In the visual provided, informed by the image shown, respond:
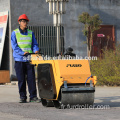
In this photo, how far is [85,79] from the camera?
27.7 feet

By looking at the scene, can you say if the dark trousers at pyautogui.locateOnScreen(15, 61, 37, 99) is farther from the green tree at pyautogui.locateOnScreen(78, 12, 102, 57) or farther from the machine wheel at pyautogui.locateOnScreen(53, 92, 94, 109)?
the green tree at pyautogui.locateOnScreen(78, 12, 102, 57)

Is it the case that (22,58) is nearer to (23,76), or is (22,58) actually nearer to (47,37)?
(23,76)

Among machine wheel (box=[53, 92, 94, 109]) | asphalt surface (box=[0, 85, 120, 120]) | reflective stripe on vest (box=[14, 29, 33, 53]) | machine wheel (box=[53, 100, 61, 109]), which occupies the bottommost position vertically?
asphalt surface (box=[0, 85, 120, 120])

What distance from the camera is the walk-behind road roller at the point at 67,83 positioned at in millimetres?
8273

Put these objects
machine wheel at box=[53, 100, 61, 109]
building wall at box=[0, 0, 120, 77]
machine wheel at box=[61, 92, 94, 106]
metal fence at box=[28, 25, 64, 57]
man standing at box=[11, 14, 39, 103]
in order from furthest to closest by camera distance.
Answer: metal fence at box=[28, 25, 64, 57]
building wall at box=[0, 0, 120, 77]
man standing at box=[11, 14, 39, 103]
machine wheel at box=[53, 100, 61, 109]
machine wheel at box=[61, 92, 94, 106]

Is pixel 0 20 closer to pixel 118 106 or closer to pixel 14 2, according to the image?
pixel 14 2

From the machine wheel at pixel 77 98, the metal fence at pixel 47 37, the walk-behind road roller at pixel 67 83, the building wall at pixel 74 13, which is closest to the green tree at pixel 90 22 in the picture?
the building wall at pixel 74 13

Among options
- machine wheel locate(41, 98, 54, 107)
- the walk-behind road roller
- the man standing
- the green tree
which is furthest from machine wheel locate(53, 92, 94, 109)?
the green tree

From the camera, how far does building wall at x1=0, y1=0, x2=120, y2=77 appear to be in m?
25.7

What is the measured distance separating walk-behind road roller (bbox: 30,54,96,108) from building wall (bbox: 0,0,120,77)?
1719 cm

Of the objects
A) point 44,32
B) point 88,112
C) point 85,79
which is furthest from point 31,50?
point 44,32

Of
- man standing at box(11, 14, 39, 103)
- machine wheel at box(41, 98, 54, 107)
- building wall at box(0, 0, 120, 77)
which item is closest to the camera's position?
machine wheel at box(41, 98, 54, 107)

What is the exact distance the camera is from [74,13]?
26.1 metres

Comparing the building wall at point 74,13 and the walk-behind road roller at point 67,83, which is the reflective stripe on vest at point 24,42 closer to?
the walk-behind road roller at point 67,83
